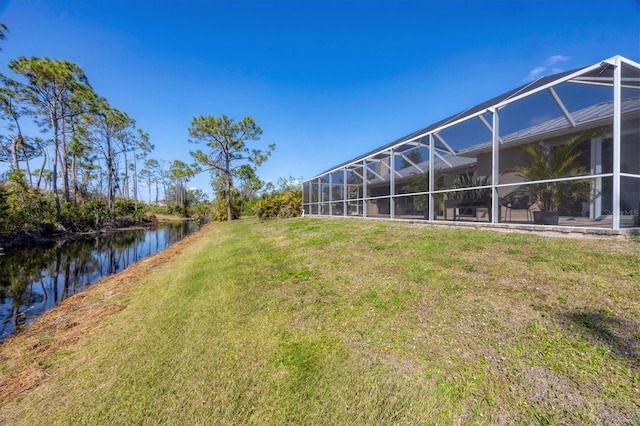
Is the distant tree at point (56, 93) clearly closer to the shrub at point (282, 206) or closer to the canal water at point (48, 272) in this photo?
the canal water at point (48, 272)

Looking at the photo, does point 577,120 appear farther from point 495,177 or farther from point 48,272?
point 48,272

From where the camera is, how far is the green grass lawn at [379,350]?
1584 mm

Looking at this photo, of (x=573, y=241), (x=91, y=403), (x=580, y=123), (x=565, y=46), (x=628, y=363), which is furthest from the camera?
(x=565, y=46)

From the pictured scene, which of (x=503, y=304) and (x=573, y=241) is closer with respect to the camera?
(x=503, y=304)

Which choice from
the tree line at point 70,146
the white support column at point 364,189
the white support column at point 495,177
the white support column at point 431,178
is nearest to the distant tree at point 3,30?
the tree line at point 70,146

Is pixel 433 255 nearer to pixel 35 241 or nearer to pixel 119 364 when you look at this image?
pixel 119 364

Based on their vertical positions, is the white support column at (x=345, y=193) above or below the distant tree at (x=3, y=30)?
below

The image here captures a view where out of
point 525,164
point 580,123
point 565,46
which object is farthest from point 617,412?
point 565,46

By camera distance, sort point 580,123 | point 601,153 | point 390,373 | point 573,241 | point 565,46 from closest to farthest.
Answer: point 390,373
point 573,241
point 601,153
point 580,123
point 565,46

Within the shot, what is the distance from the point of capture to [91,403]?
199 centimetres

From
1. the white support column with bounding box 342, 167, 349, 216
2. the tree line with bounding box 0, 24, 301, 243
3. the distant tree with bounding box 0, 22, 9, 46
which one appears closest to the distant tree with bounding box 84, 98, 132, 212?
the tree line with bounding box 0, 24, 301, 243

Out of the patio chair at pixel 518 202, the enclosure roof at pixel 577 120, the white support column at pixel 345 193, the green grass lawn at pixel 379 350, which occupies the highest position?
the enclosure roof at pixel 577 120

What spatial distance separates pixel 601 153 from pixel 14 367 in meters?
8.82

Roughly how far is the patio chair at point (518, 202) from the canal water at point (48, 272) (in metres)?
9.66
